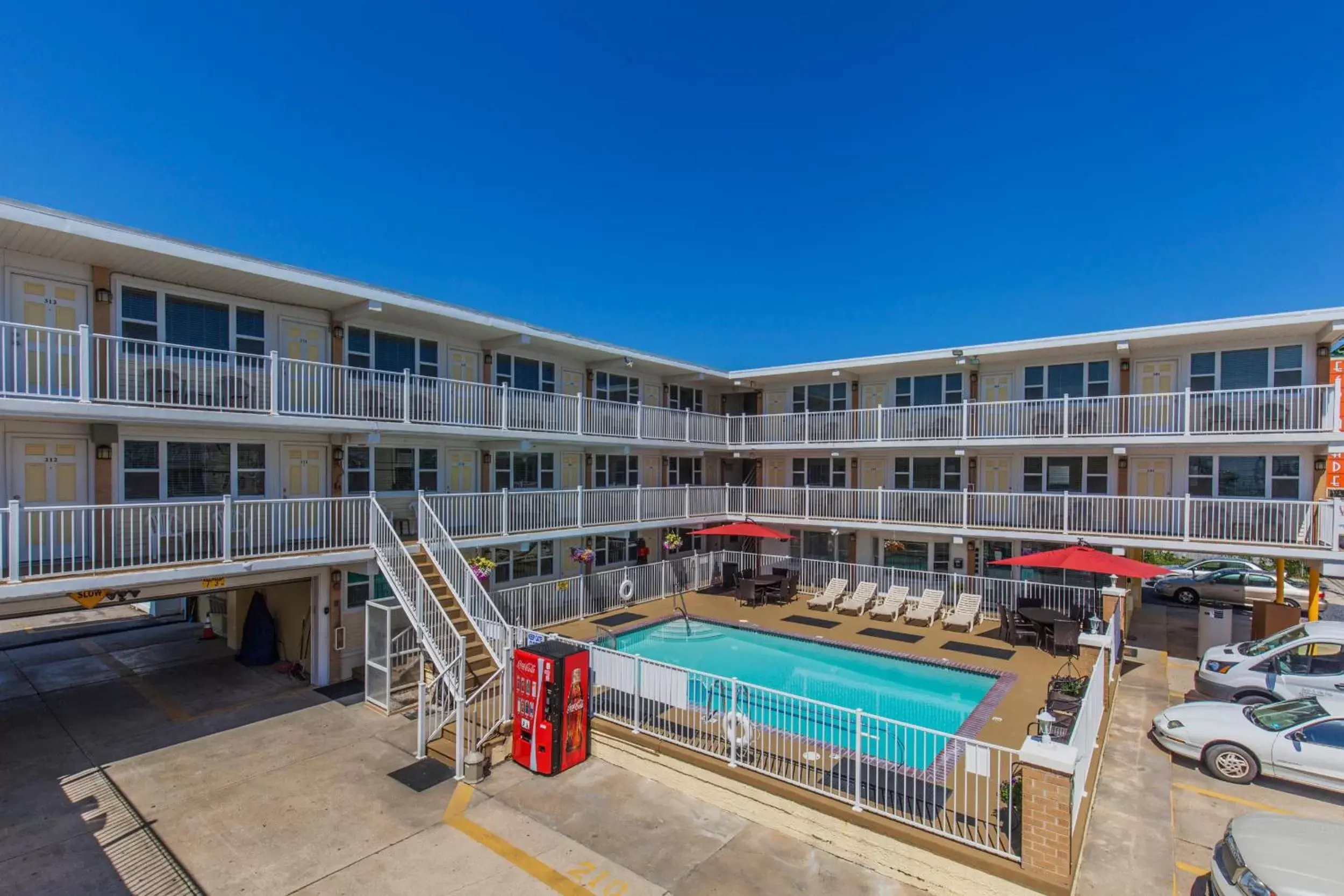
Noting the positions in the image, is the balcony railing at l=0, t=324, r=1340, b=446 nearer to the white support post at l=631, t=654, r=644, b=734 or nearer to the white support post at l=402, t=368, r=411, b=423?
the white support post at l=402, t=368, r=411, b=423

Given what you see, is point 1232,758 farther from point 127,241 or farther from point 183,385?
point 127,241

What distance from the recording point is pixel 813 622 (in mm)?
17391

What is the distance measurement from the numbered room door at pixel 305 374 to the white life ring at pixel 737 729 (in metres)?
9.14

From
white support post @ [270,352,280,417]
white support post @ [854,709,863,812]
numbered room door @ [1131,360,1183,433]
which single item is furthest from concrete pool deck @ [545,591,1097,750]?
white support post @ [270,352,280,417]

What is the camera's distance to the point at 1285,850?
5.92 m

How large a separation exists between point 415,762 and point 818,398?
56.1 ft

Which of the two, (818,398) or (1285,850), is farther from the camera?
(818,398)

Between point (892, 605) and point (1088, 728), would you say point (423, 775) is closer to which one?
point (1088, 728)

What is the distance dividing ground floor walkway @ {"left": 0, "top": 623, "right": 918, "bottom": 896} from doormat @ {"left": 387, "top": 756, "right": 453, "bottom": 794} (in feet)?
0.10

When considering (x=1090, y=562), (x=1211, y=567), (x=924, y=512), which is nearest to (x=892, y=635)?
(x=924, y=512)

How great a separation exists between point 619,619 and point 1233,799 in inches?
492

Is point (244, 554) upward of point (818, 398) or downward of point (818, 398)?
downward

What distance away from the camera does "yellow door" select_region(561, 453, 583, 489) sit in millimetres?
19219

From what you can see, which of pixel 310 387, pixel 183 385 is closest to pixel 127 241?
pixel 183 385
